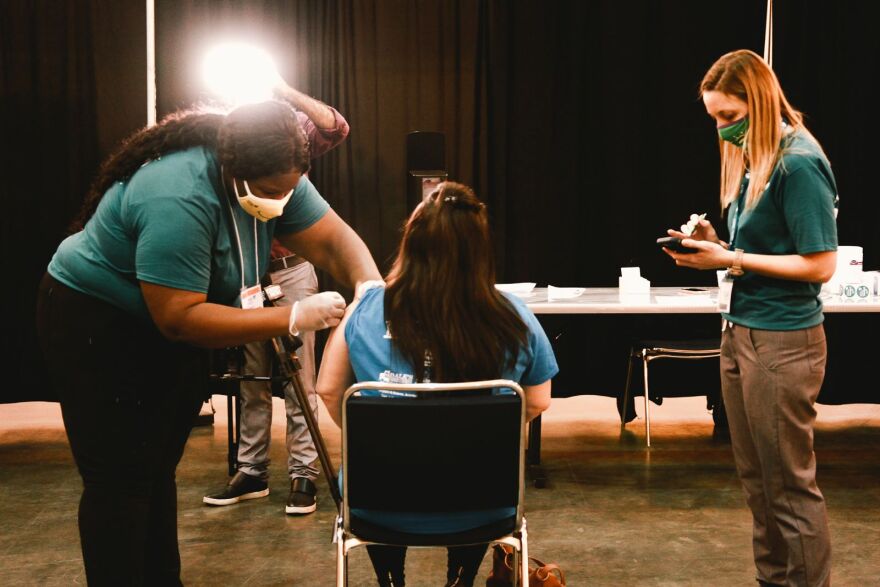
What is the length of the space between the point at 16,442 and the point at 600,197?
3312mm

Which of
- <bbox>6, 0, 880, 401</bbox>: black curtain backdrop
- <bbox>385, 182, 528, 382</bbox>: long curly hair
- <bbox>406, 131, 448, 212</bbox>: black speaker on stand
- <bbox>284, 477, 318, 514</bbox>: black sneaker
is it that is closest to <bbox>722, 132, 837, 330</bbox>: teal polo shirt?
<bbox>385, 182, 528, 382</bbox>: long curly hair

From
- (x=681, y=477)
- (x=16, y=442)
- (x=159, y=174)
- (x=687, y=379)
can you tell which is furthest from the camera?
(x=687, y=379)

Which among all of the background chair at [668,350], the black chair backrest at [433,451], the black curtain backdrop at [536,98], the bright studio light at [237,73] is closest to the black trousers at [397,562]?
the black chair backrest at [433,451]

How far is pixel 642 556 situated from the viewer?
283cm

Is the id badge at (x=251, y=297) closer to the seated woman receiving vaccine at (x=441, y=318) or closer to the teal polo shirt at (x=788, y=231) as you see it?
the seated woman receiving vaccine at (x=441, y=318)

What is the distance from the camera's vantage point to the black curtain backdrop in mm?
4691

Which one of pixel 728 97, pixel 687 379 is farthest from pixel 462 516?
pixel 687 379

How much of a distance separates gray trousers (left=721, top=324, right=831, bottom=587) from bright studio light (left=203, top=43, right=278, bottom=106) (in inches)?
98.6

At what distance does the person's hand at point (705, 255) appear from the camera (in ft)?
6.93

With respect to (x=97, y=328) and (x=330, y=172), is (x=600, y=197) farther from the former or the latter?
(x=97, y=328)

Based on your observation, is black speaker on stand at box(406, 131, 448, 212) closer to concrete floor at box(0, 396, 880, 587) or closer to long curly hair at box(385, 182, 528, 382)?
concrete floor at box(0, 396, 880, 587)

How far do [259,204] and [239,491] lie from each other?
1.89 meters

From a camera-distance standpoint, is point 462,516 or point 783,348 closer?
point 462,516

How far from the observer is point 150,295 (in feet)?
5.54
